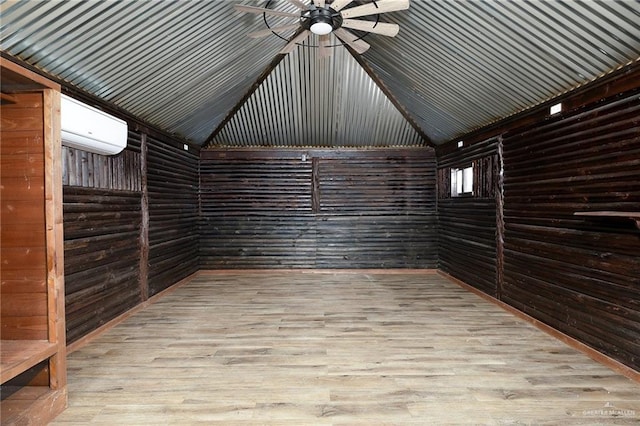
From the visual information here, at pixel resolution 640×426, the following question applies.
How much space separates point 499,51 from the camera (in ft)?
12.0

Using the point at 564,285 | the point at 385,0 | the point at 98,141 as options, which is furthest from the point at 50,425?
the point at 564,285

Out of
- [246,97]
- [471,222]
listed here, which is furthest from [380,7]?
[471,222]

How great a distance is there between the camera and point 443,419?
7.98 feet

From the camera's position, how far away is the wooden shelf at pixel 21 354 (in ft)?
6.79

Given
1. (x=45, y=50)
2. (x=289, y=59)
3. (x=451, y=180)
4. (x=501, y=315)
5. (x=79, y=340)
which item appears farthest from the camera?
(x=451, y=180)

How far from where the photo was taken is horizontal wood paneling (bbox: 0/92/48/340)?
2.43m

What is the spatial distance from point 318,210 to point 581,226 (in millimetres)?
4828

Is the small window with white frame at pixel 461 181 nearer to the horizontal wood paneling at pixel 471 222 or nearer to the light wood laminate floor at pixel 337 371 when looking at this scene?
the horizontal wood paneling at pixel 471 222

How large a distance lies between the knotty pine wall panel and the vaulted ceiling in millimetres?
477

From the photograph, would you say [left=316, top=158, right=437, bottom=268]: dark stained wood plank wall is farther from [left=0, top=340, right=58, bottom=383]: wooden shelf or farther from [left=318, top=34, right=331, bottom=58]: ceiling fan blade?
[left=0, top=340, right=58, bottom=383]: wooden shelf

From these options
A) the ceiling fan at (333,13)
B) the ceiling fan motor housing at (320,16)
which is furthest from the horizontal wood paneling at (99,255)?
the ceiling fan motor housing at (320,16)

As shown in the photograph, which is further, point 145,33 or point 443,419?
point 145,33

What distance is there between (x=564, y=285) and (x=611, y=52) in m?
2.26

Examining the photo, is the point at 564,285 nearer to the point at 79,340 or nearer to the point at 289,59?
the point at 289,59
